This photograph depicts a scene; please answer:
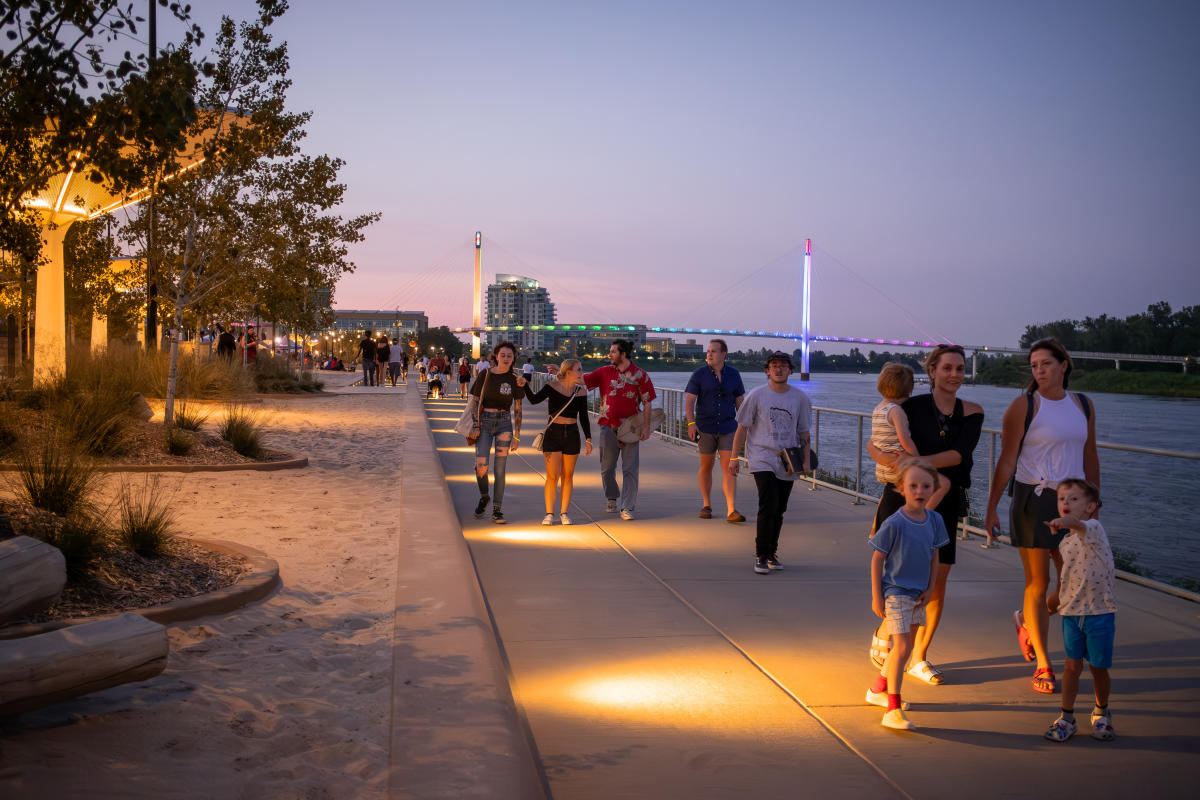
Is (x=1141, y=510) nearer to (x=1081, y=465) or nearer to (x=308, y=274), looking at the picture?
(x=1081, y=465)

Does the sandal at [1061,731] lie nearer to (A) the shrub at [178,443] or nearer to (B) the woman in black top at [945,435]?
(B) the woman in black top at [945,435]

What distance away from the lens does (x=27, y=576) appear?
5.18 meters

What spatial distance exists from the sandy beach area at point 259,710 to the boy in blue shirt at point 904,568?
2399 millimetres

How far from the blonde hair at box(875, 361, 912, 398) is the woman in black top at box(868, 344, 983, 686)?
223mm

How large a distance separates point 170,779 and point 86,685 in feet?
2.20

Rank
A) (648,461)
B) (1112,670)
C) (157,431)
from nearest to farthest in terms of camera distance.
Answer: (1112,670) → (157,431) → (648,461)

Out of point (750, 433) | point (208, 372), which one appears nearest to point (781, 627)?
point (750, 433)

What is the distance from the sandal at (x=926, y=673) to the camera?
5.77 meters

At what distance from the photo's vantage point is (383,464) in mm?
15383

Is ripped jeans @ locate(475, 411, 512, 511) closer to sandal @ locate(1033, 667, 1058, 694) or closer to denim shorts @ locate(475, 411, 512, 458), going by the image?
denim shorts @ locate(475, 411, 512, 458)

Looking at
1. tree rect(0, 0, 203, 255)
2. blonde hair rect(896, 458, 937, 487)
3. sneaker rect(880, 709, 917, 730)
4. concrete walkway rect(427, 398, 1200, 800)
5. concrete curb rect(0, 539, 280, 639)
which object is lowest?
concrete walkway rect(427, 398, 1200, 800)

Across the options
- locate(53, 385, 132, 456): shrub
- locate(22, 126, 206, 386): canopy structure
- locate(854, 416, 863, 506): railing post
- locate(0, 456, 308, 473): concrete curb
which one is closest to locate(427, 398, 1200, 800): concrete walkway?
locate(854, 416, 863, 506): railing post

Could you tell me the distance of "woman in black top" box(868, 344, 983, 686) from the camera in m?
6.16

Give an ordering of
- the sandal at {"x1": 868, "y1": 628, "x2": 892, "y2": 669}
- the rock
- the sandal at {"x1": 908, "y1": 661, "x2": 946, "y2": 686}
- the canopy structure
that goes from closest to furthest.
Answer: the sandal at {"x1": 868, "y1": 628, "x2": 892, "y2": 669}, the sandal at {"x1": 908, "y1": 661, "x2": 946, "y2": 686}, the rock, the canopy structure
